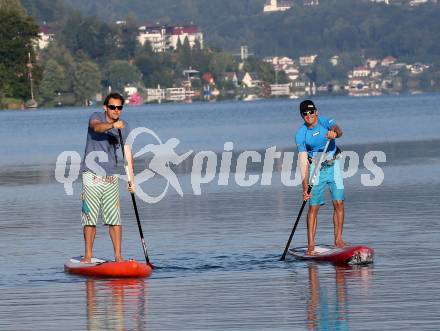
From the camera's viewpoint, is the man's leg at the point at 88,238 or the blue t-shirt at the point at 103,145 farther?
the man's leg at the point at 88,238

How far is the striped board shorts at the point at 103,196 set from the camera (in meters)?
19.9

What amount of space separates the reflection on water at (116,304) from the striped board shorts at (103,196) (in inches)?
32.9

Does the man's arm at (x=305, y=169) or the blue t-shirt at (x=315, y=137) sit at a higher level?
the blue t-shirt at (x=315, y=137)

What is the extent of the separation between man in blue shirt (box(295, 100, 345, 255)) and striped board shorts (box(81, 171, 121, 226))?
2569 mm

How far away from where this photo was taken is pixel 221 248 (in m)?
22.8

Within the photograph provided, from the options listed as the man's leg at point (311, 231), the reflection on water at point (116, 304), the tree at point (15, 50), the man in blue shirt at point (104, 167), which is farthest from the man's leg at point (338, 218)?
the tree at point (15, 50)

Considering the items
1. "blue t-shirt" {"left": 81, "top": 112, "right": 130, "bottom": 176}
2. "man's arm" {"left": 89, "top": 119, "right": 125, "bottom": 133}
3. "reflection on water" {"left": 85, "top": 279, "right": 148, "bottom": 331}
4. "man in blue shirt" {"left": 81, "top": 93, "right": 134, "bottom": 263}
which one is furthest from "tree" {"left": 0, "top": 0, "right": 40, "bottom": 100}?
"reflection on water" {"left": 85, "top": 279, "right": 148, "bottom": 331}

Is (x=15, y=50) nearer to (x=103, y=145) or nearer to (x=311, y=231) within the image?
(x=311, y=231)

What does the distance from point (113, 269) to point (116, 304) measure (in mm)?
2301

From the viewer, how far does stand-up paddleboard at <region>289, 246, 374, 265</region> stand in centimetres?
2031

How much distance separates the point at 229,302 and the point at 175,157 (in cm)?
3272

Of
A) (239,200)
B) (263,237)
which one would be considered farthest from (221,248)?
(239,200)

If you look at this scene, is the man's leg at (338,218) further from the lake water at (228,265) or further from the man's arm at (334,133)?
the man's arm at (334,133)

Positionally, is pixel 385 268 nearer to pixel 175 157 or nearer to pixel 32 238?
pixel 32 238
